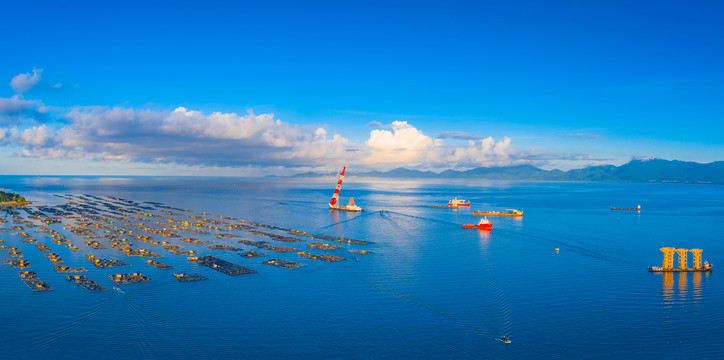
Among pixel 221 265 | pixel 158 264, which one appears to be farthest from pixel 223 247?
pixel 221 265

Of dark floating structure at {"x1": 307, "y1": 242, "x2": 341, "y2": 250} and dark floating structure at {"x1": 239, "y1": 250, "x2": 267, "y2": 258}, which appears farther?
dark floating structure at {"x1": 307, "y1": 242, "x2": 341, "y2": 250}

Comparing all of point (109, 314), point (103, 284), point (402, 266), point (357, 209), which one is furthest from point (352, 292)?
point (357, 209)

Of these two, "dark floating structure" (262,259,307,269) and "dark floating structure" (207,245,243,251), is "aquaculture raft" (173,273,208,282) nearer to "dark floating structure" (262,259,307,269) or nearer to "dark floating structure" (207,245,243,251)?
"dark floating structure" (262,259,307,269)

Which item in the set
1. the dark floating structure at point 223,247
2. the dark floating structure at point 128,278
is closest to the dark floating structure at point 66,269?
the dark floating structure at point 128,278

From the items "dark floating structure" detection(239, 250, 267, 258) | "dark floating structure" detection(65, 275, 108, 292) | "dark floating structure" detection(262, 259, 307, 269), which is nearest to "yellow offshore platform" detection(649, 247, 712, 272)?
"dark floating structure" detection(262, 259, 307, 269)

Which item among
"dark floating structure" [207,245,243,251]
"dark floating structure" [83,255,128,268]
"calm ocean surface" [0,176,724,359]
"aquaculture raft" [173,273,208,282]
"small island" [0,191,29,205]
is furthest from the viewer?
"small island" [0,191,29,205]
